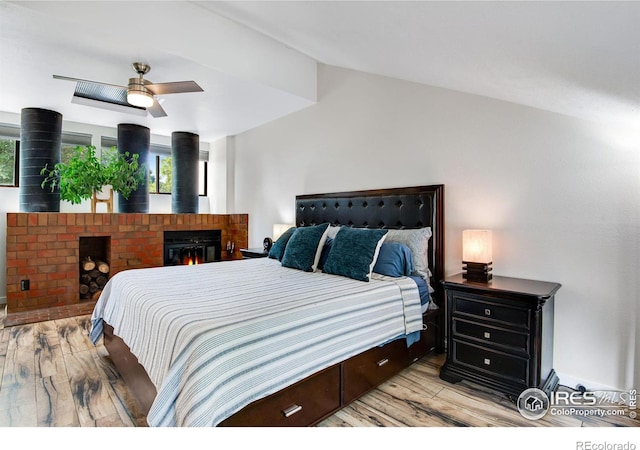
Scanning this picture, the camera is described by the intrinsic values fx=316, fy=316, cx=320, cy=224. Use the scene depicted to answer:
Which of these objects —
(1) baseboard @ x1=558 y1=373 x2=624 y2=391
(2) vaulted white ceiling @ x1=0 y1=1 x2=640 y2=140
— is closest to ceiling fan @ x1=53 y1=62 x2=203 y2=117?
(2) vaulted white ceiling @ x1=0 y1=1 x2=640 y2=140

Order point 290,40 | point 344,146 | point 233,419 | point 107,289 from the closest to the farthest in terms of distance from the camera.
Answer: point 233,419, point 107,289, point 290,40, point 344,146

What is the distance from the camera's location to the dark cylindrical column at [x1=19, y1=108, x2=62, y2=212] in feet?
12.9

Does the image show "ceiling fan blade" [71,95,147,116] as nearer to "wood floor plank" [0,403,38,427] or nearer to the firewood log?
the firewood log

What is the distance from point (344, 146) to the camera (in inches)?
145

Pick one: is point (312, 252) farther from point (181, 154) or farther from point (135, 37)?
point (181, 154)

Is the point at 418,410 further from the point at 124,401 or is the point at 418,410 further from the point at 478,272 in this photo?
the point at 124,401

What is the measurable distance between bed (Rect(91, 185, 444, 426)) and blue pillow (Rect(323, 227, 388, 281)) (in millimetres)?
10

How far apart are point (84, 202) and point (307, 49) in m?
3.95

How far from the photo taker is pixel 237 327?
1464 millimetres

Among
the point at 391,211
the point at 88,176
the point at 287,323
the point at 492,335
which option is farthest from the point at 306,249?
the point at 88,176

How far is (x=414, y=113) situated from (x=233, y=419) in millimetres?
2849

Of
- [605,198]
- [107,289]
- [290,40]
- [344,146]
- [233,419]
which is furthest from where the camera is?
[344,146]

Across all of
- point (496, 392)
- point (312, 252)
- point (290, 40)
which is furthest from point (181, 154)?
point (496, 392)
